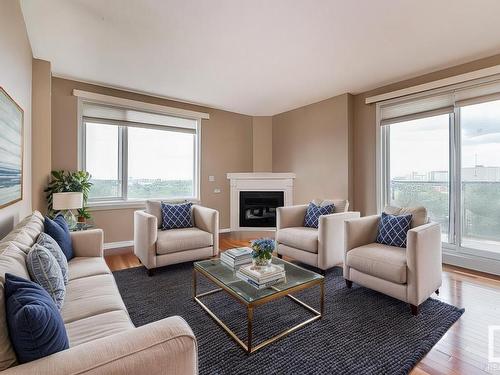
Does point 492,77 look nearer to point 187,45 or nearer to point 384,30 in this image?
point 384,30

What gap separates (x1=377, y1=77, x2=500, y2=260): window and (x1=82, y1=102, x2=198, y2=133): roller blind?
3340 millimetres

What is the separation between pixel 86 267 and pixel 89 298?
60 cm

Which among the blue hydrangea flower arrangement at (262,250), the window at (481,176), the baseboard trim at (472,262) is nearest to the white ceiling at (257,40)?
the window at (481,176)

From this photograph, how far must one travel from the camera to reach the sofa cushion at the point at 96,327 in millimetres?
1199

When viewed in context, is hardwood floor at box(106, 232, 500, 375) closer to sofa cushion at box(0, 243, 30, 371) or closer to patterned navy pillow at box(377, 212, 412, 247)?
patterned navy pillow at box(377, 212, 412, 247)

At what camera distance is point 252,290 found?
1.84 m

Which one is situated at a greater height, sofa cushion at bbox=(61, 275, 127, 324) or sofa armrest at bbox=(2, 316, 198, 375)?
sofa armrest at bbox=(2, 316, 198, 375)

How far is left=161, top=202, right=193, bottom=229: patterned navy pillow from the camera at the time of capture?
3400 mm

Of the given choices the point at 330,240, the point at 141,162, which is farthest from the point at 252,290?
the point at 141,162

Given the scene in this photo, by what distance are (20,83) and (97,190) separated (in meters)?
1.86

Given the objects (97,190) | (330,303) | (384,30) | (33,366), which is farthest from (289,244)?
(97,190)

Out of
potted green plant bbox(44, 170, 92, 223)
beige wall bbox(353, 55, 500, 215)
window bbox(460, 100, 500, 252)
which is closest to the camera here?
window bbox(460, 100, 500, 252)

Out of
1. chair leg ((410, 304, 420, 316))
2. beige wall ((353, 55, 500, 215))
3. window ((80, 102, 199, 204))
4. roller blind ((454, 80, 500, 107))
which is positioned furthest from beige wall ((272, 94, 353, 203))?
chair leg ((410, 304, 420, 316))

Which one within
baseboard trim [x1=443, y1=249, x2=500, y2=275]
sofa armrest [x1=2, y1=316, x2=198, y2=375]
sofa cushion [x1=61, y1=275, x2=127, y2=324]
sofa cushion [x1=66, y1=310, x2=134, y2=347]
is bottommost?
baseboard trim [x1=443, y1=249, x2=500, y2=275]
